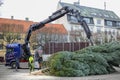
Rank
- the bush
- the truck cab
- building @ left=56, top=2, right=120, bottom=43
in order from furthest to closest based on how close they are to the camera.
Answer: building @ left=56, top=2, right=120, bottom=43 < the truck cab < the bush

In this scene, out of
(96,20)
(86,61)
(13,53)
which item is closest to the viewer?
(86,61)

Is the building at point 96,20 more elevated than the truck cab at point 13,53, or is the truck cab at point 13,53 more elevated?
the building at point 96,20

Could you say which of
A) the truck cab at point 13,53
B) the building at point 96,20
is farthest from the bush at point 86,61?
the building at point 96,20

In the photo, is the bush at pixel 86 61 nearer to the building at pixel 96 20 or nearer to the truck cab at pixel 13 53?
the truck cab at pixel 13 53

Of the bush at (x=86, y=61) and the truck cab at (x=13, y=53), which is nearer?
the bush at (x=86, y=61)

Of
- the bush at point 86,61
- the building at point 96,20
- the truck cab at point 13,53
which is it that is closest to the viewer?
the bush at point 86,61

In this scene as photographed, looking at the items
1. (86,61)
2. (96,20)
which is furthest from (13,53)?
(96,20)

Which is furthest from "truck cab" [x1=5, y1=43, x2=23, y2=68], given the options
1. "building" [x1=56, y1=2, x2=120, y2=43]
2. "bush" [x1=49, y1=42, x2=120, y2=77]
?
"building" [x1=56, y1=2, x2=120, y2=43]

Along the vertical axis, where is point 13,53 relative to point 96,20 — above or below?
below

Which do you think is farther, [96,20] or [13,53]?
[96,20]

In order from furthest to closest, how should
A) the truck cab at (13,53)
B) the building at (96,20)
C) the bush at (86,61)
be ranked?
the building at (96,20), the truck cab at (13,53), the bush at (86,61)

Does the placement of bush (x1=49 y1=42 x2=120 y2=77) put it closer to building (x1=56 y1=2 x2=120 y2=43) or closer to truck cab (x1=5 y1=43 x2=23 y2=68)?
truck cab (x1=5 y1=43 x2=23 y2=68)

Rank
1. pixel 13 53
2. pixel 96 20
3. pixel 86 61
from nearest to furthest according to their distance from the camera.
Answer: pixel 86 61 → pixel 13 53 → pixel 96 20

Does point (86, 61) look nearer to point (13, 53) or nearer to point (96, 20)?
point (13, 53)
